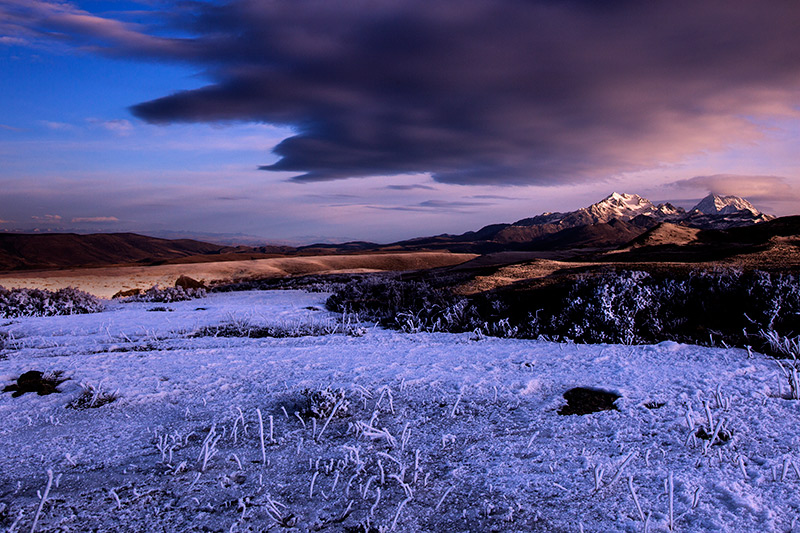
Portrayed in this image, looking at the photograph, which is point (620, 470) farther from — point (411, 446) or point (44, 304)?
point (44, 304)

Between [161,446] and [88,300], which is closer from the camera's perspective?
[161,446]

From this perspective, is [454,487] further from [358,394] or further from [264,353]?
[264,353]

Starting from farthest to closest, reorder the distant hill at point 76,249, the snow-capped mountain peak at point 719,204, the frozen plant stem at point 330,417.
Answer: the snow-capped mountain peak at point 719,204 → the distant hill at point 76,249 → the frozen plant stem at point 330,417

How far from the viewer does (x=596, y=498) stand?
8.30 feet

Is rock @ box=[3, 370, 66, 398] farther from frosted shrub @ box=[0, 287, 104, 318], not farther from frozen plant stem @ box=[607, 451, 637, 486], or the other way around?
frosted shrub @ box=[0, 287, 104, 318]

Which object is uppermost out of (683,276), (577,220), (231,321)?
(577,220)

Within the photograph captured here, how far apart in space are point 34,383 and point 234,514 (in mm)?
4020

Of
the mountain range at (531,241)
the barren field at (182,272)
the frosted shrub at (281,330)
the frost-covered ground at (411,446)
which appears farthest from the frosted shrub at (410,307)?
the barren field at (182,272)

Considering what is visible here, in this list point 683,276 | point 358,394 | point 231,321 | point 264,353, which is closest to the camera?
point 358,394

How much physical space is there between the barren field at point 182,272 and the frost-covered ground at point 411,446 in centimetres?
2197

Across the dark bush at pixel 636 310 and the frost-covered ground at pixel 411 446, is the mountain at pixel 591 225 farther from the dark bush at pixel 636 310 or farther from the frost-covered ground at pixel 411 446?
the frost-covered ground at pixel 411 446

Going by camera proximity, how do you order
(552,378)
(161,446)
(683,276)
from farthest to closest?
(683,276) < (552,378) < (161,446)

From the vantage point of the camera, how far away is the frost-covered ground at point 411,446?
8.09ft

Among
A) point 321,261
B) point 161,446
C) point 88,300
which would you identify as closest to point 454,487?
point 161,446
